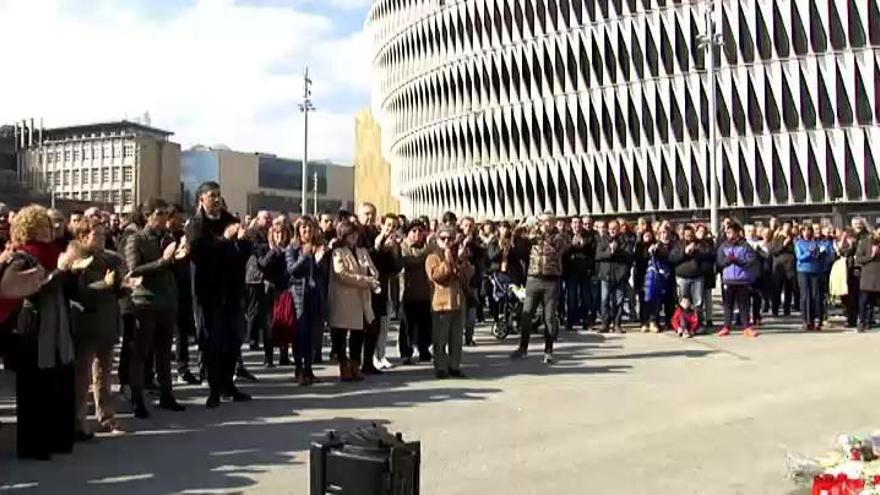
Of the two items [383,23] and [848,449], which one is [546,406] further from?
[383,23]

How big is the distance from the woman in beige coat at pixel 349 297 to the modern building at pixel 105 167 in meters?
114

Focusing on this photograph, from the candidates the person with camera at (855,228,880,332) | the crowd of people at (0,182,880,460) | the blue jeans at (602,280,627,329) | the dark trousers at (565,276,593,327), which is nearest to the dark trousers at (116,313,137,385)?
the crowd of people at (0,182,880,460)

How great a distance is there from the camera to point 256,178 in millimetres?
137250

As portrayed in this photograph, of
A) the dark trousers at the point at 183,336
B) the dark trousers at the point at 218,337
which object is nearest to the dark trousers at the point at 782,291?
the dark trousers at the point at 183,336

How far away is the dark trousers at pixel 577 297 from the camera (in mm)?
18041

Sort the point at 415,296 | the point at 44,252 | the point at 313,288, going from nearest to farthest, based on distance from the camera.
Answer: the point at 44,252
the point at 313,288
the point at 415,296

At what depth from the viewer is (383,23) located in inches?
3253

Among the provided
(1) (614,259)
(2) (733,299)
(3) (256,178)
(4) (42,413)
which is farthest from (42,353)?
(3) (256,178)

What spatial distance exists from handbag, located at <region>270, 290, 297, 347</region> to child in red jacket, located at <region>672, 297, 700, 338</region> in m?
8.10

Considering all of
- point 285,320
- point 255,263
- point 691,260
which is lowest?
point 285,320

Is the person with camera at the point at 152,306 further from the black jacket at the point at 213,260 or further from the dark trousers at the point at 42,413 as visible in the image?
the dark trousers at the point at 42,413

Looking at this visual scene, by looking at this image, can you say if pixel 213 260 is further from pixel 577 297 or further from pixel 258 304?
pixel 577 297

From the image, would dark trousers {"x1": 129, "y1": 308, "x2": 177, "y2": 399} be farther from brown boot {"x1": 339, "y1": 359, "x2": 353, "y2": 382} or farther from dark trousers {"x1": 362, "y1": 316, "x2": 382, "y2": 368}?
dark trousers {"x1": 362, "y1": 316, "x2": 382, "y2": 368}

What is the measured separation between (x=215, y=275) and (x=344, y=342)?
2515 mm
